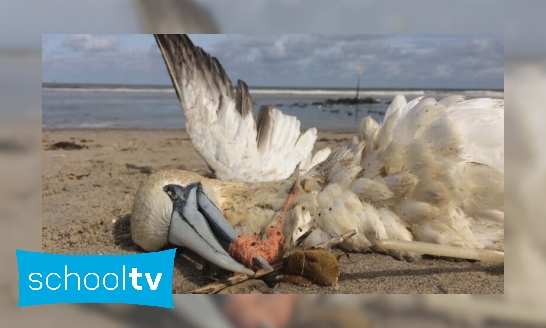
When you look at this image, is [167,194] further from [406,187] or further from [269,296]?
[406,187]

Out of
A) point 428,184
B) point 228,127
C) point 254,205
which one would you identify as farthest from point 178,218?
point 228,127

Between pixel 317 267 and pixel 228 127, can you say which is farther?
pixel 228 127

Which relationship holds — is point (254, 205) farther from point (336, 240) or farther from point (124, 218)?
point (124, 218)

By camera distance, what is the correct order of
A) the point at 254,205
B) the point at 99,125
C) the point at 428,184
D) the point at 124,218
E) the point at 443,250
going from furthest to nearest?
the point at 99,125
the point at 124,218
the point at 254,205
the point at 428,184
the point at 443,250

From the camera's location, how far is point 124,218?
144 inches

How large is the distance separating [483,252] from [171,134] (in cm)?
536

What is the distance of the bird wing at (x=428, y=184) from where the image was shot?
106 inches

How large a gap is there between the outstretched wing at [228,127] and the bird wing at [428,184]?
3.62 ft

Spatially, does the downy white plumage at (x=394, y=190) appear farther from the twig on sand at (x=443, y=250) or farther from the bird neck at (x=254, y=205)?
the twig on sand at (x=443, y=250)

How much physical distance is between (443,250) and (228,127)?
7.35ft

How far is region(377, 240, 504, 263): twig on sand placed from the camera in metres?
2.53

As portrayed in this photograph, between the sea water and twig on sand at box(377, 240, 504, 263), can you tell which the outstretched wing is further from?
twig on sand at box(377, 240, 504, 263)

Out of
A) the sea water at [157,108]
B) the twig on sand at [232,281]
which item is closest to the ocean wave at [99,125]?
the sea water at [157,108]

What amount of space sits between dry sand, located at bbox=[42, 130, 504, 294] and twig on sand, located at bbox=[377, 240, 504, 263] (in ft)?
0.39
